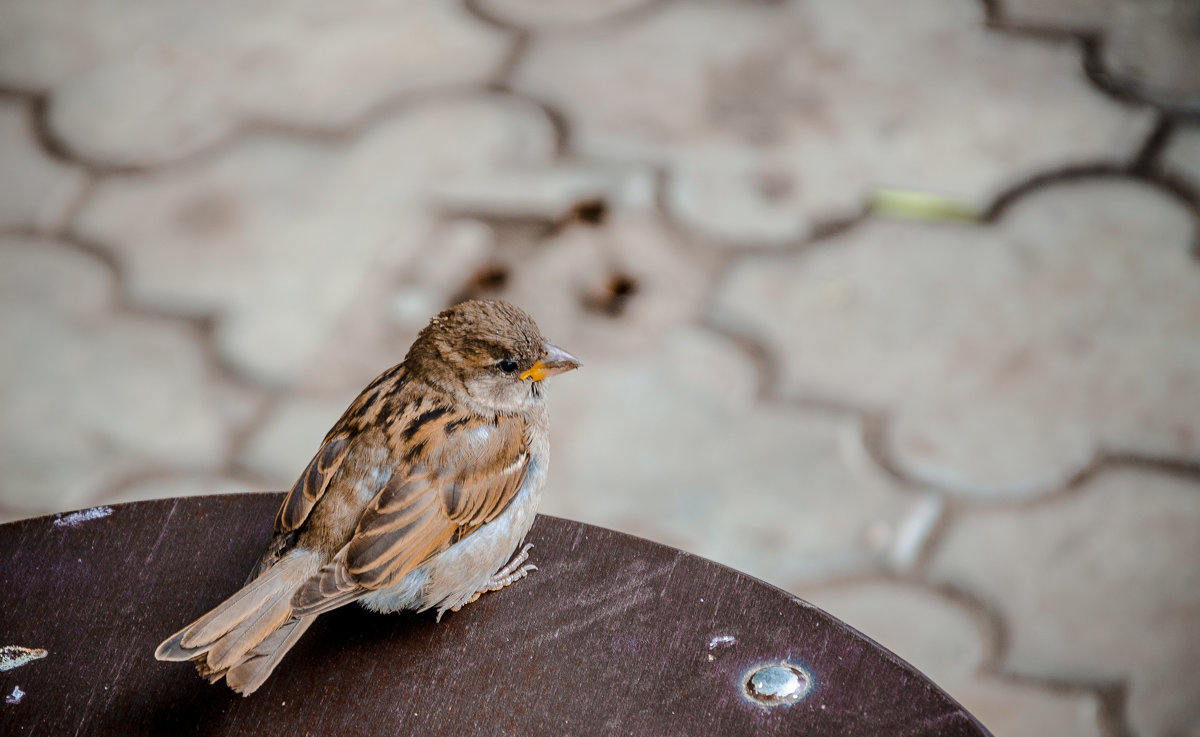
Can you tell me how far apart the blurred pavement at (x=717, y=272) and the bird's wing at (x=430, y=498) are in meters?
0.94

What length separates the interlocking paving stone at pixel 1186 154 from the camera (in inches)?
111

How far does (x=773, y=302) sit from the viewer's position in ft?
8.60

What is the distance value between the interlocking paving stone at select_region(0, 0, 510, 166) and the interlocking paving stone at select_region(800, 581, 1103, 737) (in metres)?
1.78

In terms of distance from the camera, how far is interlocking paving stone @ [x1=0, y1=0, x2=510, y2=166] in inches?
121

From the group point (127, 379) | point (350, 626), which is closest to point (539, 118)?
point (127, 379)

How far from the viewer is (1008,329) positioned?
2.56 metres

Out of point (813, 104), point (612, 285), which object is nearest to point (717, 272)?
point (612, 285)

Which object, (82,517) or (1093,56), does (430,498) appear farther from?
(1093,56)

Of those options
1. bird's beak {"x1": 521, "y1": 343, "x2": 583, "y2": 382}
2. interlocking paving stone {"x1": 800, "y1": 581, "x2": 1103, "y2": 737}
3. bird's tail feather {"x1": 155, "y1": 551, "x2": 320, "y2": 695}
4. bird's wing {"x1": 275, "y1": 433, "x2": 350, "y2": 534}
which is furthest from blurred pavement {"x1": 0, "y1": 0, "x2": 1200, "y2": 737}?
bird's tail feather {"x1": 155, "y1": 551, "x2": 320, "y2": 695}

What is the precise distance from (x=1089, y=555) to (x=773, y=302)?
2.76 feet

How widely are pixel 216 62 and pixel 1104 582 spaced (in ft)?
8.41

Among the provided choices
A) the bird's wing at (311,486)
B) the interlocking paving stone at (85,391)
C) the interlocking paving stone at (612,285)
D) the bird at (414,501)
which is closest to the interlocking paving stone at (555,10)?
the interlocking paving stone at (612,285)

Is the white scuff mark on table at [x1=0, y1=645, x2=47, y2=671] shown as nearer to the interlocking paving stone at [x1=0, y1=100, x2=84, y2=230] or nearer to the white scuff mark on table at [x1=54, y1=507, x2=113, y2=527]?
the white scuff mark on table at [x1=54, y1=507, x2=113, y2=527]

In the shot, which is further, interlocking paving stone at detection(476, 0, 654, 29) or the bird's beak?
interlocking paving stone at detection(476, 0, 654, 29)
